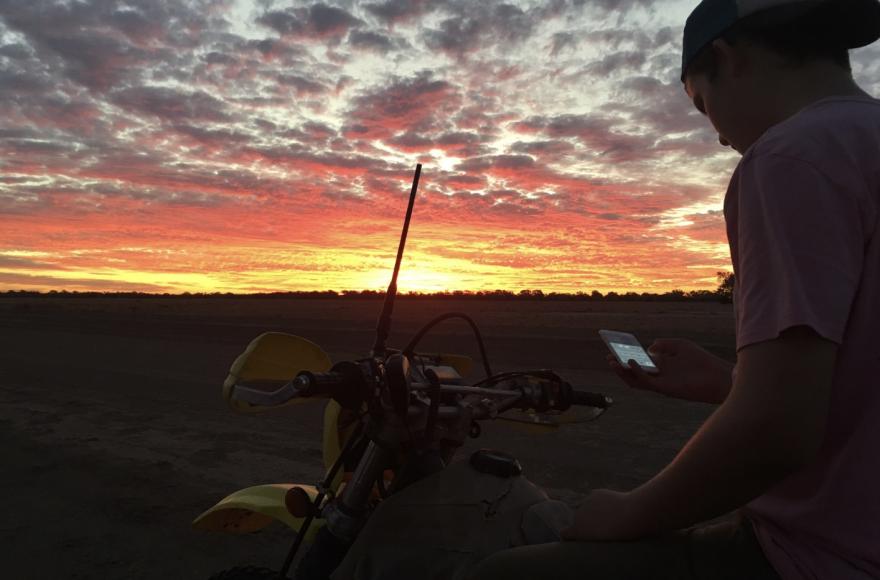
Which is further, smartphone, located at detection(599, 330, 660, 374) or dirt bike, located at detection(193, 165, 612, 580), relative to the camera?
smartphone, located at detection(599, 330, 660, 374)

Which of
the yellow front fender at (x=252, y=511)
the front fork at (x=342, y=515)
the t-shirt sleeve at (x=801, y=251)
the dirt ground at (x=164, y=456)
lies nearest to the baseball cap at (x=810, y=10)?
the t-shirt sleeve at (x=801, y=251)

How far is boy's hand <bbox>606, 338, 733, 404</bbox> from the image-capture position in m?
1.73

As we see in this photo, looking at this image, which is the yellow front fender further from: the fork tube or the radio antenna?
the radio antenna

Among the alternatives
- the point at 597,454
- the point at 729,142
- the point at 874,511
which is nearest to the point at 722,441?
the point at 874,511

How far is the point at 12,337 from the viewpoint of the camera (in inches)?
760

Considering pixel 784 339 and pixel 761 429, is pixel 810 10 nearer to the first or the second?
pixel 784 339

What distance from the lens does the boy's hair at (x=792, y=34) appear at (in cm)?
118

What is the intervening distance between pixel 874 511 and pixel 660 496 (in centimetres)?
33

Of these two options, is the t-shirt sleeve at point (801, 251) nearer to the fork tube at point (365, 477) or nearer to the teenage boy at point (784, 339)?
the teenage boy at point (784, 339)

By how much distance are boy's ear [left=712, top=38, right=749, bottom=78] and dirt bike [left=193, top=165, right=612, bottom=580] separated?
977 millimetres

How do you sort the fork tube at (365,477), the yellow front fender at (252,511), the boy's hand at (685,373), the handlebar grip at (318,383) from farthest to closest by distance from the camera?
the yellow front fender at (252,511)
the fork tube at (365,477)
the boy's hand at (685,373)
the handlebar grip at (318,383)

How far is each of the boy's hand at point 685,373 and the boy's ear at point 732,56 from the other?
75 cm

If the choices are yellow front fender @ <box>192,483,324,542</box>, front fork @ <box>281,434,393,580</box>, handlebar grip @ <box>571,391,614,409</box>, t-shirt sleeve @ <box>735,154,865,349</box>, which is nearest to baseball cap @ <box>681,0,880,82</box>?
t-shirt sleeve @ <box>735,154,865,349</box>

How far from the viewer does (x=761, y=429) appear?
1019mm
